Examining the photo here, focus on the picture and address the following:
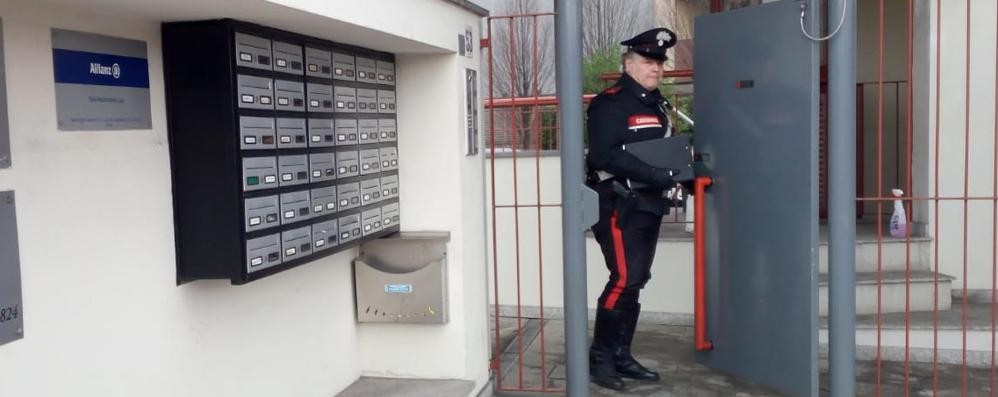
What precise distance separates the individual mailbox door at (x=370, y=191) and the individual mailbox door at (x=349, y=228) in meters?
0.12

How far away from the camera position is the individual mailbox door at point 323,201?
379 cm

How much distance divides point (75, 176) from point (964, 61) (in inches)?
216

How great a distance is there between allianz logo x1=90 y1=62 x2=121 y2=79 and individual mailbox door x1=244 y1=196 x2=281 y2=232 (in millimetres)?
600

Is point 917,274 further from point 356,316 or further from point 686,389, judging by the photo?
point 356,316

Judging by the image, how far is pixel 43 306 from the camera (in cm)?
262

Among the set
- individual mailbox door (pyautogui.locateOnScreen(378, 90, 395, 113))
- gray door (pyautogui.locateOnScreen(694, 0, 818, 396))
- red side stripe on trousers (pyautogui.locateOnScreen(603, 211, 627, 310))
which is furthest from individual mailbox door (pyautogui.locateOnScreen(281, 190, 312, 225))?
gray door (pyautogui.locateOnScreen(694, 0, 818, 396))

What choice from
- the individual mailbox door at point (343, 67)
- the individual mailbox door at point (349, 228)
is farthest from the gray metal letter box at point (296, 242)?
the individual mailbox door at point (343, 67)

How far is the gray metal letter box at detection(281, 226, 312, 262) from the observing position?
3553 millimetres

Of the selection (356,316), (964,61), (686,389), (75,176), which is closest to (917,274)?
(964,61)

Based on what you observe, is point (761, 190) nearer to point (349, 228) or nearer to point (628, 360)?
point (628, 360)

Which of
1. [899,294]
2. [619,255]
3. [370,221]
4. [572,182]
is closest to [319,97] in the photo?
[370,221]

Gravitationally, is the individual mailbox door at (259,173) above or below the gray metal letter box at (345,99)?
below

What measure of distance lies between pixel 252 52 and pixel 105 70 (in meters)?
0.57

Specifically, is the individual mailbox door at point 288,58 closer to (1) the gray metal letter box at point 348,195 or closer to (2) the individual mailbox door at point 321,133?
(2) the individual mailbox door at point 321,133
